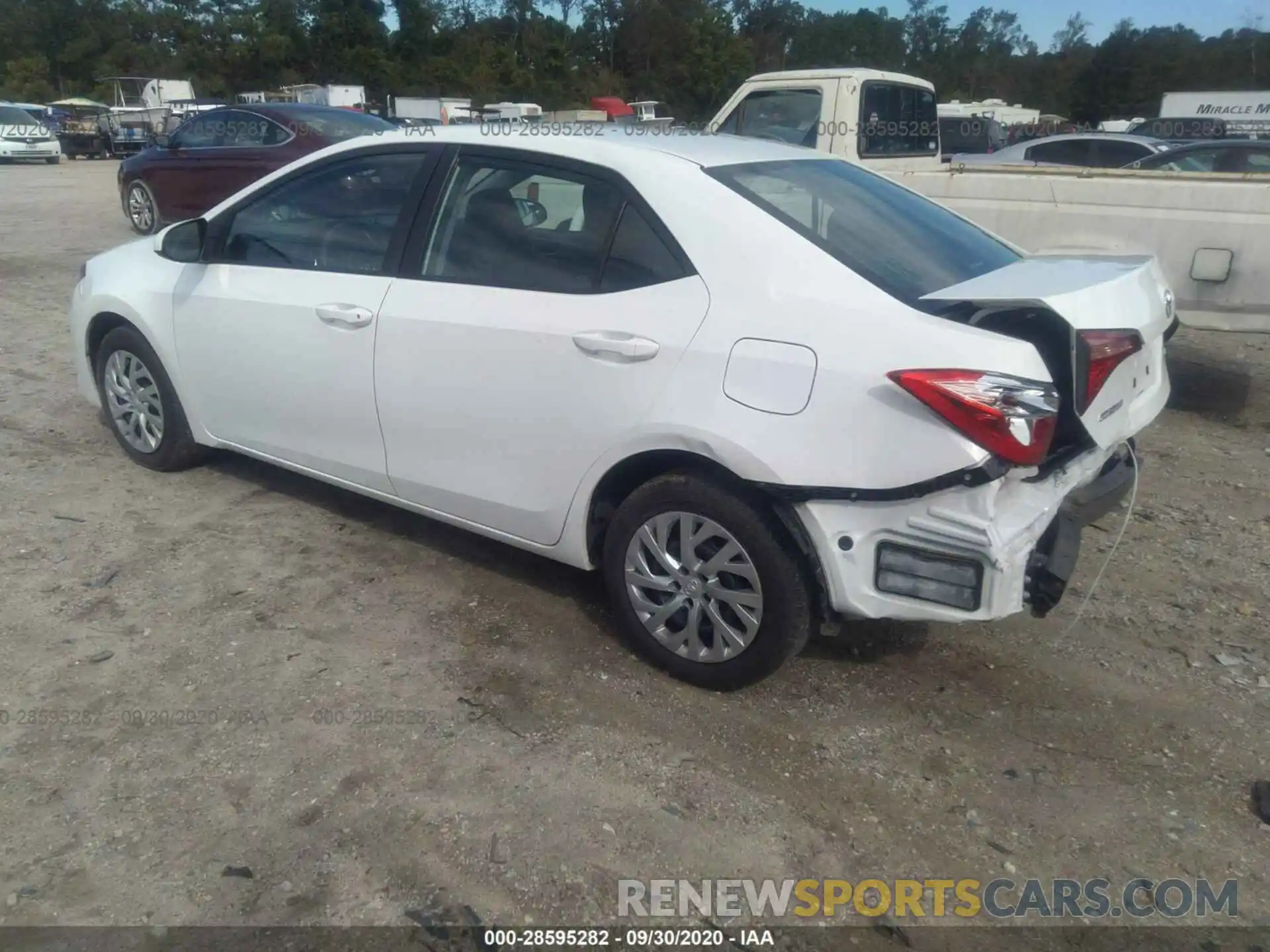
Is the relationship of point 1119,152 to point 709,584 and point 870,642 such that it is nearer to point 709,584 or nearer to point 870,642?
point 870,642

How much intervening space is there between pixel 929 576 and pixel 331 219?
107 inches

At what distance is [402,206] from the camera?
379 centimetres

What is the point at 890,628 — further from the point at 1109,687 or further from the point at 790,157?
the point at 790,157

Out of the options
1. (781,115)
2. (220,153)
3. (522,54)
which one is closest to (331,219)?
(781,115)

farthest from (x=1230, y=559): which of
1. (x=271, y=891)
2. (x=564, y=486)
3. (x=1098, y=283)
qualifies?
(x=271, y=891)

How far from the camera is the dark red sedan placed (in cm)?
1088

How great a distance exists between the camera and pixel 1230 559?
14.1ft

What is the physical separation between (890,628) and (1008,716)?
592 mm

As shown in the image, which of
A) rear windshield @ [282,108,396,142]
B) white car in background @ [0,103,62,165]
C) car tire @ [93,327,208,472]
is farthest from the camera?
white car in background @ [0,103,62,165]

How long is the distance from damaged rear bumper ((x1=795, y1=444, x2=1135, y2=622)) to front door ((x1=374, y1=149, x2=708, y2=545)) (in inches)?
28.2

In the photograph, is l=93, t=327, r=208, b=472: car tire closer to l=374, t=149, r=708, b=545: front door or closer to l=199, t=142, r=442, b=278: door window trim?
l=199, t=142, r=442, b=278: door window trim

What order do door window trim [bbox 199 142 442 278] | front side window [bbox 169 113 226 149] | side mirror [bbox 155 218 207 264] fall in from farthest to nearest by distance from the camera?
front side window [bbox 169 113 226 149], side mirror [bbox 155 218 207 264], door window trim [bbox 199 142 442 278]

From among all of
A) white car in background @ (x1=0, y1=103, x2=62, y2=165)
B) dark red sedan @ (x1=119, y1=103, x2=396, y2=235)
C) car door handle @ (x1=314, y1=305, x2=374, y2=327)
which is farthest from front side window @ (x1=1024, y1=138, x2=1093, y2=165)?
white car in background @ (x1=0, y1=103, x2=62, y2=165)

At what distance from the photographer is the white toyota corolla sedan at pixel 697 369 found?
8.98 feet
